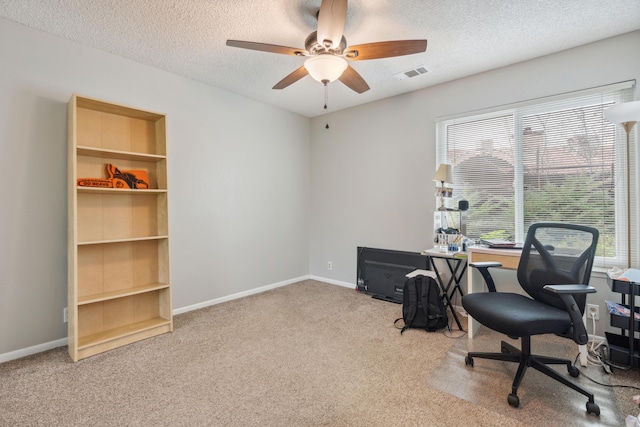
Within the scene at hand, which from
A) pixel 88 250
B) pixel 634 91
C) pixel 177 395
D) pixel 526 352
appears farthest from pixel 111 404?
pixel 634 91

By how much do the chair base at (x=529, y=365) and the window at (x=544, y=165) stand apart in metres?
1.19

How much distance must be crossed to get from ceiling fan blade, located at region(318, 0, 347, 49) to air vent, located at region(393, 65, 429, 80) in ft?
4.56

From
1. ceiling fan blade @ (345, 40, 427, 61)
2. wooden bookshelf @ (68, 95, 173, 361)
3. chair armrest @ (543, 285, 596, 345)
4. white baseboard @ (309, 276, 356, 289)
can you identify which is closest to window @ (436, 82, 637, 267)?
chair armrest @ (543, 285, 596, 345)

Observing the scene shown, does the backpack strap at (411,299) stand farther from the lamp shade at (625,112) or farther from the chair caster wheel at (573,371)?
the lamp shade at (625,112)

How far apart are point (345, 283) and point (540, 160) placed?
2.75 metres

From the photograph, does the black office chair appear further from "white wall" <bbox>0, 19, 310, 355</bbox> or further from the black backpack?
"white wall" <bbox>0, 19, 310, 355</bbox>

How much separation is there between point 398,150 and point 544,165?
152cm

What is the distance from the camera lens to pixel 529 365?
1.87m

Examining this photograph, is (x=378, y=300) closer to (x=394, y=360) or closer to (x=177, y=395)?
(x=394, y=360)

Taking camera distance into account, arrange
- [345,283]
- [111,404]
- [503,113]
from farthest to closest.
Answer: [345,283]
[503,113]
[111,404]

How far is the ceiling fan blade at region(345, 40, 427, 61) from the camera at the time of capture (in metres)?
1.95

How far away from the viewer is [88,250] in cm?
256

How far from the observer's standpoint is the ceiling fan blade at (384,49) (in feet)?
6.41

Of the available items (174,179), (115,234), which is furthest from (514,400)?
(174,179)
